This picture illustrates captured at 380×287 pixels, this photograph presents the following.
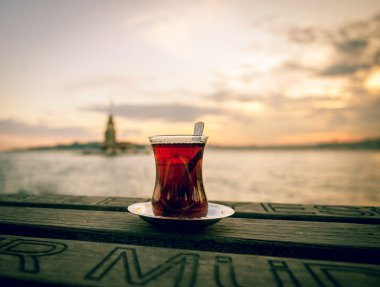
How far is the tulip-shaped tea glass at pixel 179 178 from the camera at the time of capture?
1211 millimetres

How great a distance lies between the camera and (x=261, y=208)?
5.26 feet

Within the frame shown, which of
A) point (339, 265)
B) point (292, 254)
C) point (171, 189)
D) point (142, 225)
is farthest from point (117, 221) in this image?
point (339, 265)

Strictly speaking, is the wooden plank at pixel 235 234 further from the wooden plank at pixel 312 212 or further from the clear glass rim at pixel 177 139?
the clear glass rim at pixel 177 139

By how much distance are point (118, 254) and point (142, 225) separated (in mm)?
304

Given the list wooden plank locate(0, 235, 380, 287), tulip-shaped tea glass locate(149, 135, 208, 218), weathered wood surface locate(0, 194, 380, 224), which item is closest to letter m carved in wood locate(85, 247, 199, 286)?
wooden plank locate(0, 235, 380, 287)

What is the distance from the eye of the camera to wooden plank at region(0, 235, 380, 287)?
2.51ft

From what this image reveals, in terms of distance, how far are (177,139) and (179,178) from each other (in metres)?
0.18

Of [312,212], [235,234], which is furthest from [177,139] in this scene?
[312,212]

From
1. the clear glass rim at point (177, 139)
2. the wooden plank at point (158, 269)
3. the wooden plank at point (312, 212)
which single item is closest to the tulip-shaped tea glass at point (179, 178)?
the clear glass rim at point (177, 139)

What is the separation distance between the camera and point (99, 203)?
1.70 metres

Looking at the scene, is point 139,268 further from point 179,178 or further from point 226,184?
point 226,184

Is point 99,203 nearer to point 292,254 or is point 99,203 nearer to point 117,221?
point 117,221

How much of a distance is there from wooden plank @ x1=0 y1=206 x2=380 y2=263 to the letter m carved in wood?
0.52 feet

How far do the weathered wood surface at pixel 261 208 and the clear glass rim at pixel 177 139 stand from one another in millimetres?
490
